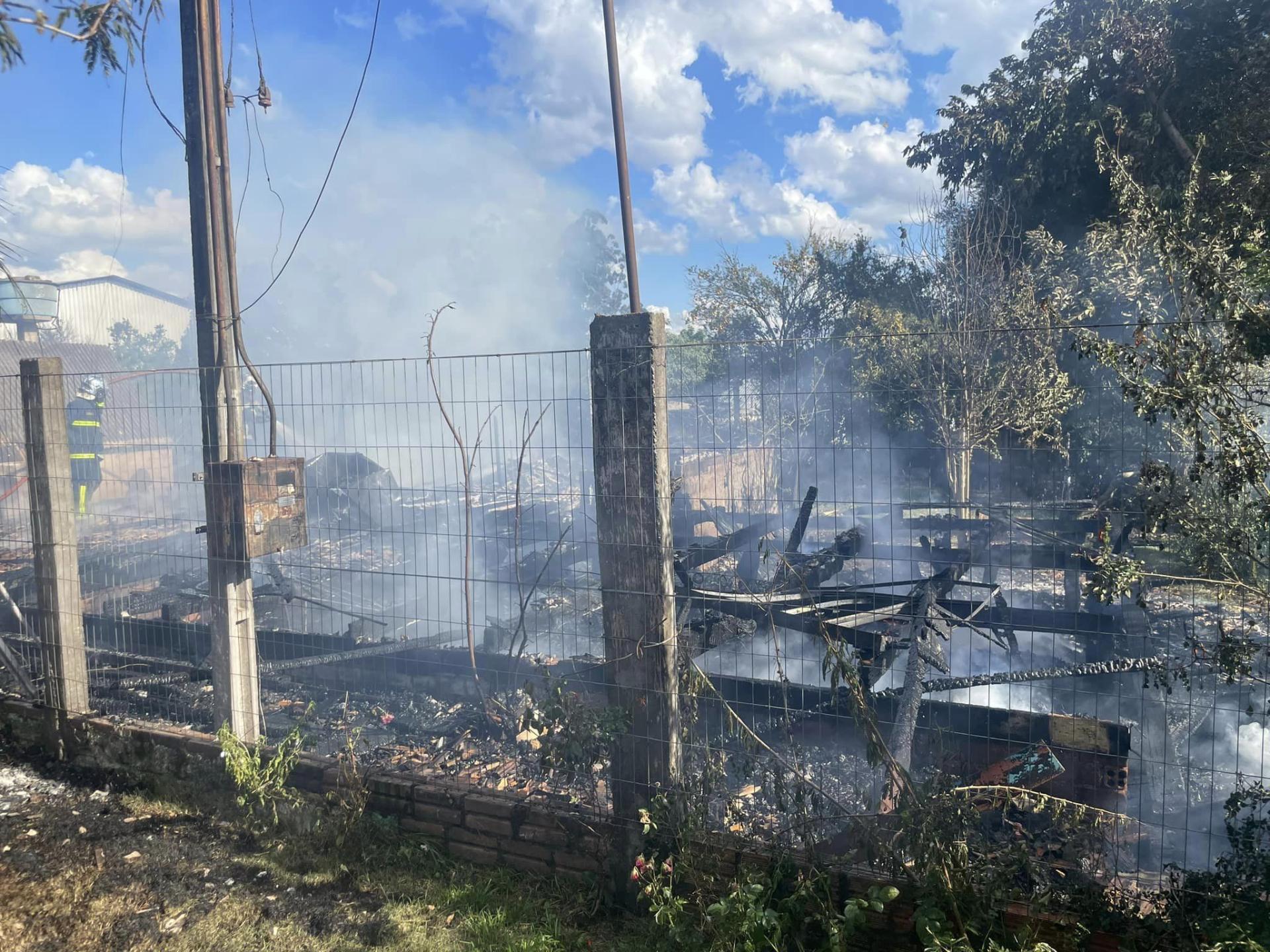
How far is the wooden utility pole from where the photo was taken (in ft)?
14.8

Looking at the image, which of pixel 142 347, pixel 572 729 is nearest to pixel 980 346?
pixel 572 729

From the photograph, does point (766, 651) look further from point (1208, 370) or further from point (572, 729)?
point (1208, 370)

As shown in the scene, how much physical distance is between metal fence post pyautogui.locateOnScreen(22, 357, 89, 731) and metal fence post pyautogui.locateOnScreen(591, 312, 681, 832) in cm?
386

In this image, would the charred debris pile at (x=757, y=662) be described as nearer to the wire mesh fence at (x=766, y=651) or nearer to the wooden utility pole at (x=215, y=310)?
the wire mesh fence at (x=766, y=651)

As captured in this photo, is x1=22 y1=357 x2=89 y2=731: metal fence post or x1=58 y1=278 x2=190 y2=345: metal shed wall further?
x1=58 y1=278 x2=190 y2=345: metal shed wall

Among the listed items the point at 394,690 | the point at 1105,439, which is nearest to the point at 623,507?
the point at 394,690

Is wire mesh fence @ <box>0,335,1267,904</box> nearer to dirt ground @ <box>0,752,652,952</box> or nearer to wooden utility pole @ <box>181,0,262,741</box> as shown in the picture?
wooden utility pole @ <box>181,0,262,741</box>

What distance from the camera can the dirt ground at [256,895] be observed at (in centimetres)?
321

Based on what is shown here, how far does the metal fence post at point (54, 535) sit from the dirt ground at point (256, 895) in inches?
41.1

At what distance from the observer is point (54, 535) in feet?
16.6

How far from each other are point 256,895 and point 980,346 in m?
11.2

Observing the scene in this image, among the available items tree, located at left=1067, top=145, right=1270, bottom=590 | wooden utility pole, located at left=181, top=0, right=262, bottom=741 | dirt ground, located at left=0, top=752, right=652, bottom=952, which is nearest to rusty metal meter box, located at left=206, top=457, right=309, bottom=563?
wooden utility pole, located at left=181, top=0, right=262, bottom=741

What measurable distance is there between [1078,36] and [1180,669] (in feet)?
50.3

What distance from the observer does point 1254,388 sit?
Answer: 275cm
